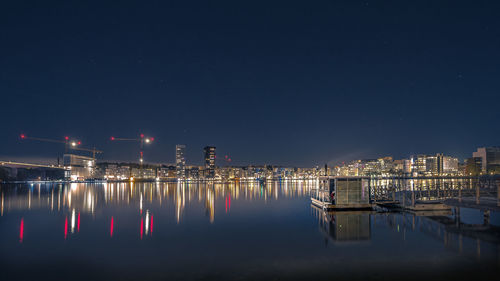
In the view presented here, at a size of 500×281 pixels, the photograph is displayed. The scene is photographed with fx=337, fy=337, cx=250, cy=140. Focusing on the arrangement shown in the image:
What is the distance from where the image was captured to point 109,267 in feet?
39.4

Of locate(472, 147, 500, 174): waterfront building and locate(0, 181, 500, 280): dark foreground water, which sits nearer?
locate(0, 181, 500, 280): dark foreground water

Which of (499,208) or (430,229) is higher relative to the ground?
(499,208)

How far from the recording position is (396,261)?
12.4m

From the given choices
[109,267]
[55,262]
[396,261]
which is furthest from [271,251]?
[55,262]

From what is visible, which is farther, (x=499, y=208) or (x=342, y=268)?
(x=499, y=208)

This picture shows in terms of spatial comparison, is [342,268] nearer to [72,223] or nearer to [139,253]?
[139,253]

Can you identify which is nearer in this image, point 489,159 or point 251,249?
point 251,249

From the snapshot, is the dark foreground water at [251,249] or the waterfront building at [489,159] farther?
the waterfront building at [489,159]

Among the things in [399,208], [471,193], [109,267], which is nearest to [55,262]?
[109,267]

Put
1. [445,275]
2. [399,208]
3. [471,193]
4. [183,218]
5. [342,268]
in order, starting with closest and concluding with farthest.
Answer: [445,275], [342,268], [183,218], [399,208], [471,193]

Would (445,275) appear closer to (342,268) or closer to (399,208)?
(342,268)

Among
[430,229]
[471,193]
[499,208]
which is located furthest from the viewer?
[471,193]

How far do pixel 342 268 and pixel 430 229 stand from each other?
9813mm

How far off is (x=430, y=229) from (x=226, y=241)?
36.8ft
